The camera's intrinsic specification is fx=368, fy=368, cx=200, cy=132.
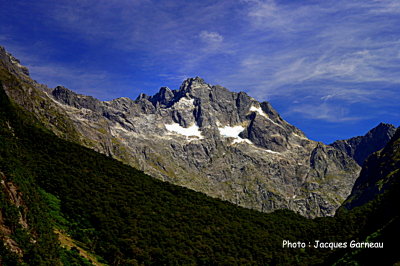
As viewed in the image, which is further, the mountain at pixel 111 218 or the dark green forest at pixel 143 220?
the dark green forest at pixel 143 220

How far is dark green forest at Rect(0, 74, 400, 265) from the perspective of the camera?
226 ft

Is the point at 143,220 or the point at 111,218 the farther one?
the point at 143,220

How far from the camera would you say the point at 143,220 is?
122m


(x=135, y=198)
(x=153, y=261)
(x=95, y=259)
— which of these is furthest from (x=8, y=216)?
(x=135, y=198)

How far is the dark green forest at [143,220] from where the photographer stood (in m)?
68.8

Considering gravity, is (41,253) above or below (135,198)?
below

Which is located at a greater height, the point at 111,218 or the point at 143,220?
the point at 143,220

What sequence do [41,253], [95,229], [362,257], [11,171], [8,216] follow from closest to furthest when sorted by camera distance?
[8,216] → [41,253] → [11,171] → [362,257] → [95,229]

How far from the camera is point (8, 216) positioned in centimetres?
4866

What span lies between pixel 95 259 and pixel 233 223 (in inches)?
3048

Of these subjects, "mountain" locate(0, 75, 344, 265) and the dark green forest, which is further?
the dark green forest

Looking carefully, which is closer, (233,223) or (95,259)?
(95,259)

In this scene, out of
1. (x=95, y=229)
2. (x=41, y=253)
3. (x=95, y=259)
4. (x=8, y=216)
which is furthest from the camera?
(x=95, y=229)

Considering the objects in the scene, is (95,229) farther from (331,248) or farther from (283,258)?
(331,248)
